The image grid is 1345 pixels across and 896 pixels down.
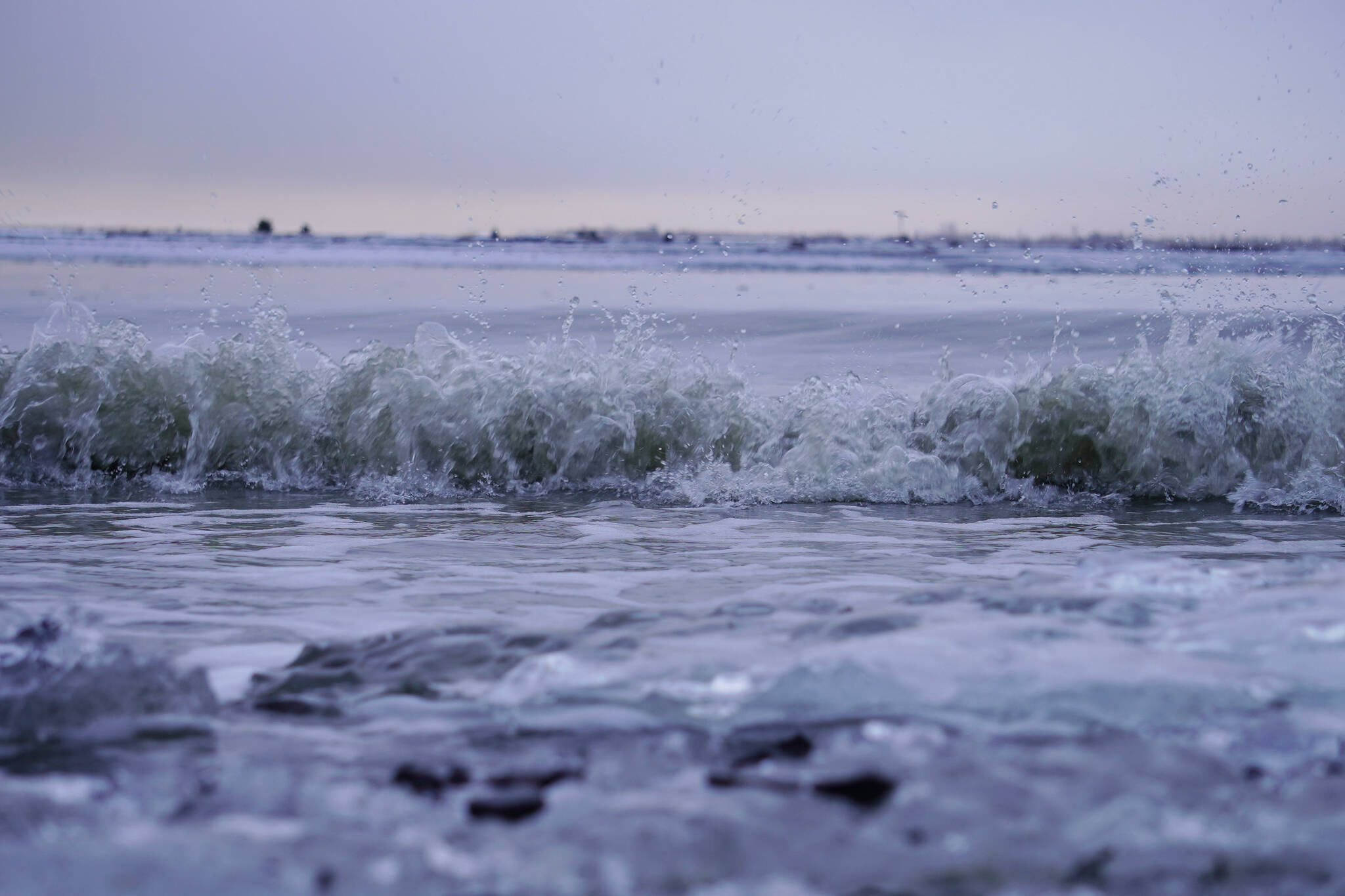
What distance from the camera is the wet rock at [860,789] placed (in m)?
1.41

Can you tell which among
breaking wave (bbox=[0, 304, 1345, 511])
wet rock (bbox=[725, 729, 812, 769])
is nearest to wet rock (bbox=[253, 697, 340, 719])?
wet rock (bbox=[725, 729, 812, 769])

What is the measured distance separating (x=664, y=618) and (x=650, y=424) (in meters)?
3.00

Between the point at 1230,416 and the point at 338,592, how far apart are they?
4104 mm

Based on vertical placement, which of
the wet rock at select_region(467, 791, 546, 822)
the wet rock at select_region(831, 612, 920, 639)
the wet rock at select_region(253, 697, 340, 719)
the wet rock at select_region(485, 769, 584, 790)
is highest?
the wet rock at select_region(831, 612, 920, 639)

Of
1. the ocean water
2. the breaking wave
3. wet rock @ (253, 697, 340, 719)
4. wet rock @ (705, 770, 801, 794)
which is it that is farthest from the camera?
the breaking wave

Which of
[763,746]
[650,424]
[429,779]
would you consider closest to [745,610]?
[763,746]

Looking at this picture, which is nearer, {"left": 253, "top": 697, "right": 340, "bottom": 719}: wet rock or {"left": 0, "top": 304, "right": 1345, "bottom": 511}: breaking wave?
{"left": 253, "top": 697, "right": 340, "bottom": 719}: wet rock

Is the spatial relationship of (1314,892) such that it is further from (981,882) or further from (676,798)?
(676,798)

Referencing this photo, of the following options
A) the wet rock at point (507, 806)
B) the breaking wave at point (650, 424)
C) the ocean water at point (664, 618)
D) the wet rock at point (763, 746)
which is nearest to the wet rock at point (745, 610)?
the ocean water at point (664, 618)

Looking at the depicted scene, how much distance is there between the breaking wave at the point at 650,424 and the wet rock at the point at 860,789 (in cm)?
299

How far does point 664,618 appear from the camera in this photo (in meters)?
2.39

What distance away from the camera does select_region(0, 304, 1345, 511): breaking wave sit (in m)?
4.79

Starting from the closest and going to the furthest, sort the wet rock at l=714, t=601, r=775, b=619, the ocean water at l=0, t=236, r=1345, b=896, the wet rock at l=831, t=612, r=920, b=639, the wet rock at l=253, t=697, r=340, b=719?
the ocean water at l=0, t=236, r=1345, b=896
the wet rock at l=253, t=697, r=340, b=719
the wet rock at l=831, t=612, r=920, b=639
the wet rock at l=714, t=601, r=775, b=619

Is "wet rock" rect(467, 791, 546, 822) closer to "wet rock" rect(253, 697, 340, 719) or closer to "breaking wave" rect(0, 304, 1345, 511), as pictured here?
"wet rock" rect(253, 697, 340, 719)
